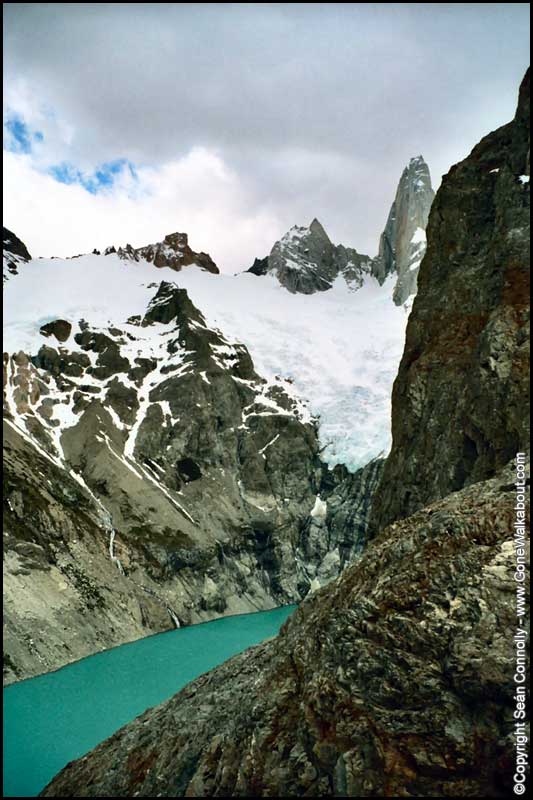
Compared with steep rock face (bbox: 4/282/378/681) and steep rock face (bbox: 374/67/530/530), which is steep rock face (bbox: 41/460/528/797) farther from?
steep rock face (bbox: 4/282/378/681)

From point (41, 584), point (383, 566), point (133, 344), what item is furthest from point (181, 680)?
point (133, 344)

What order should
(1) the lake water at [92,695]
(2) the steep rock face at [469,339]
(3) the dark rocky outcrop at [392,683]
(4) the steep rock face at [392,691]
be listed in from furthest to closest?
(1) the lake water at [92,695] < (2) the steep rock face at [469,339] < (3) the dark rocky outcrop at [392,683] < (4) the steep rock face at [392,691]

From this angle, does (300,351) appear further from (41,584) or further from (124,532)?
(41,584)

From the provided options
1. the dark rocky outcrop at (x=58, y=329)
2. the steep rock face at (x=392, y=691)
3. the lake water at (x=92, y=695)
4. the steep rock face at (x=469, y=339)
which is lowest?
the lake water at (x=92, y=695)

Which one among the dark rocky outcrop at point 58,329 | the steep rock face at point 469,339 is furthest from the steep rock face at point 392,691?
the dark rocky outcrop at point 58,329

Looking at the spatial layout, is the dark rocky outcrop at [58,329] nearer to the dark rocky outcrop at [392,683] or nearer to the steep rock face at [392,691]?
the dark rocky outcrop at [392,683]

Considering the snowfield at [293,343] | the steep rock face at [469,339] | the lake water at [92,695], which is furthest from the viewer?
the snowfield at [293,343]
